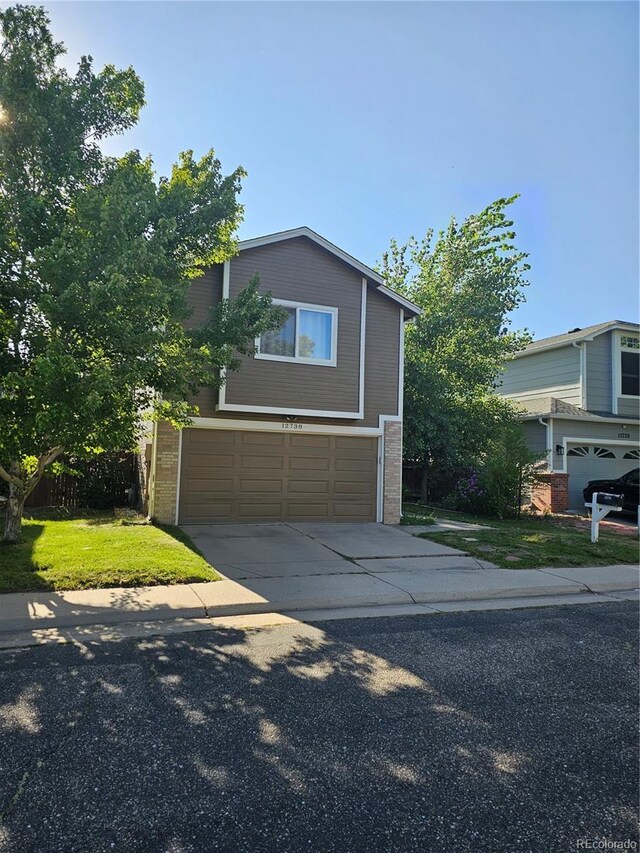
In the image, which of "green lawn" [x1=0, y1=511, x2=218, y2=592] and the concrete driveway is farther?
the concrete driveway

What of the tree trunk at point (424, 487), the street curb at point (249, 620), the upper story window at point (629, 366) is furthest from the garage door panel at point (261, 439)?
the upper story window at point (629, 366)

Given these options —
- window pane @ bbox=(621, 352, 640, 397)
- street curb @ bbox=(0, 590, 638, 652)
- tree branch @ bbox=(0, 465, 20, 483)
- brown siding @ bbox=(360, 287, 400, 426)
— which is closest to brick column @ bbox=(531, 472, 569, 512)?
window pane @ bbox=(621, 352, 640, 397)

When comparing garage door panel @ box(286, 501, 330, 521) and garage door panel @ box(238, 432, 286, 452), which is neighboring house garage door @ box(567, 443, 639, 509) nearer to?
garage door panel @ box(286, 501, 330, 521)

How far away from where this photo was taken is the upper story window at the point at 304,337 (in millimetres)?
12367

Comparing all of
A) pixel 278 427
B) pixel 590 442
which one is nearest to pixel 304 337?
pixel 278 427

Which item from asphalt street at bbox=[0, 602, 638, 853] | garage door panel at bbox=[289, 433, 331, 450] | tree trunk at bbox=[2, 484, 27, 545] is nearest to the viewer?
asphalt street at bbox=[0, 602, 638, 853]

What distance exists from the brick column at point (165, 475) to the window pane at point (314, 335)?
3.56 metres

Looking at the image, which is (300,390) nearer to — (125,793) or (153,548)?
(153,548)

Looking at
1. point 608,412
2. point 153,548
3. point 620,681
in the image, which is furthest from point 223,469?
point 608,412

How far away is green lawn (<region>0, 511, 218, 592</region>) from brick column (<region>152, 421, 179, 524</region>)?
845 mm

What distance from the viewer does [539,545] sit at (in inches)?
426

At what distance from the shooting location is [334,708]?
12.7 ft

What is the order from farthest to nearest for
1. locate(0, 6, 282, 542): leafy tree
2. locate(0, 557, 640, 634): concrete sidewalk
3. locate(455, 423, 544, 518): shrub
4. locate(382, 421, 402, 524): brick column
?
Result: locate(455, 423, 544, 518): shrub
locate(382, 421, 402, 524): brick column
locate(0, 6, 282, 542): leafy tree
locate(0, 557, 640, 634): concrete sidewalk

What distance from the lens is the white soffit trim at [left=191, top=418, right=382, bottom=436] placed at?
11.9m
